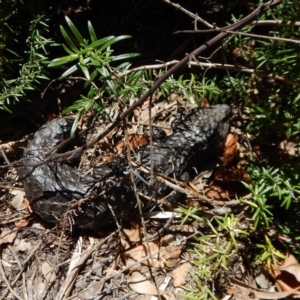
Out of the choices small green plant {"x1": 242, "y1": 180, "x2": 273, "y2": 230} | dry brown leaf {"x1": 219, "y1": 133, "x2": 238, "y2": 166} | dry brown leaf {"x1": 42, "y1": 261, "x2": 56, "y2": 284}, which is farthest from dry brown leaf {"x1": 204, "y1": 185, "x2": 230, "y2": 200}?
dry brown leaf {"x1": 42, "y1": 261, "x2": 56, "y2": 284}

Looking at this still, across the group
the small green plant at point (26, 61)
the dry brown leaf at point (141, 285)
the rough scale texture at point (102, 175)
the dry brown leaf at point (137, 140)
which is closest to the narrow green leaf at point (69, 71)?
the small green plant at point (26, 61)

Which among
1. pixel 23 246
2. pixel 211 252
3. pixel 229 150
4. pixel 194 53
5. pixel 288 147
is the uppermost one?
pixel 194 53

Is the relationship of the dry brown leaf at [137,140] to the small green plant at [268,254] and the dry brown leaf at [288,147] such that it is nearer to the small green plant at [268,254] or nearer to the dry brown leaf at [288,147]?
the dry brown leaf at [288,147]

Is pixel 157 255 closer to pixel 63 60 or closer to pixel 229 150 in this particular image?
pixel 229 150

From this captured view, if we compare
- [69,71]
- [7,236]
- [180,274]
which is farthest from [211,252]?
[69,71]

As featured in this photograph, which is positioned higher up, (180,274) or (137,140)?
(137,140)

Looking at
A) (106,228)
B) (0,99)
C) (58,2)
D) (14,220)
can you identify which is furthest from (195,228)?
(58,2)

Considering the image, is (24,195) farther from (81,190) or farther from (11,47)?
(11,47)
